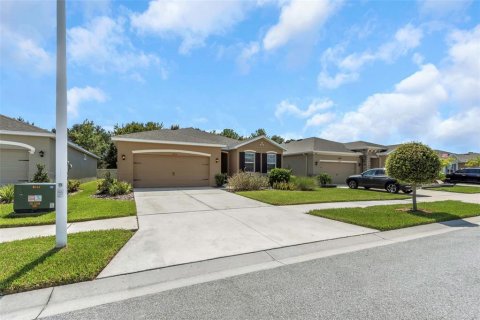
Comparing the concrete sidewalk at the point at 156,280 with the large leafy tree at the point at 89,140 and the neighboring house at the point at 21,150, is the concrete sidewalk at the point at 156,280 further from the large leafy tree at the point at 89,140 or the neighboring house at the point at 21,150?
the large leafy tree at the point at 89,140

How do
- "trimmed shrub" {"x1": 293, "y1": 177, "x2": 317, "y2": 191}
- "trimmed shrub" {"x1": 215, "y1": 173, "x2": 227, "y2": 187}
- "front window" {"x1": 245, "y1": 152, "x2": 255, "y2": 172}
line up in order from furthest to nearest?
"front window" {"x1": 245, "y1": 152, "x2": 255, "y2": 172} < "trimmed shrub" {"x1": 215, "y1": 173, "x2": 227, "y2": 187} < "trimmed shrub" {"x1": 293, "y1": 177, "x2": 317, "y2": 191}

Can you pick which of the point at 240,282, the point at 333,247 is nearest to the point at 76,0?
the point at 240,282

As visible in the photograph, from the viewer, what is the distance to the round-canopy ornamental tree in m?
9.23

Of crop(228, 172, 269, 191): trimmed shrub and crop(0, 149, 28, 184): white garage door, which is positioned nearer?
crop(0, 149, 28, 184): white garage door

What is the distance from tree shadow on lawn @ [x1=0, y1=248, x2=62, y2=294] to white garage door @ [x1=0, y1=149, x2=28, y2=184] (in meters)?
12.2

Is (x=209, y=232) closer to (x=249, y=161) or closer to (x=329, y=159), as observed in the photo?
(x=249, y=161)

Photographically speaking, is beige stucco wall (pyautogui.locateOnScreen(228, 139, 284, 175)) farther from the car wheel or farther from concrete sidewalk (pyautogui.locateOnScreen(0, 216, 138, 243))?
concrete sidewalk (pyautogui.locateOnScreen(0, 216, 138, 243))

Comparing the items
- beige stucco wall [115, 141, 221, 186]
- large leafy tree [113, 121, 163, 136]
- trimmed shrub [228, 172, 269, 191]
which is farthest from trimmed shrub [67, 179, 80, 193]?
large leafy tree [113, 121, 163, 136]

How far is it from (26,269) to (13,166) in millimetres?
13087

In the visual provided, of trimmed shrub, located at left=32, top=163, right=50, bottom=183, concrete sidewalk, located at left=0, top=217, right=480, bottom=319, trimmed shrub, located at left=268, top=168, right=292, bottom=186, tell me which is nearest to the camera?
concrete sidewalk, located at left=0, top=217, right=480, bottom=319

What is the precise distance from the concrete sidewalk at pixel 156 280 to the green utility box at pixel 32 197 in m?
6.08

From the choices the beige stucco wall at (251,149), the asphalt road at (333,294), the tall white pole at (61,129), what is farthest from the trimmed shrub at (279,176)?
the tall white pole at (61,129)

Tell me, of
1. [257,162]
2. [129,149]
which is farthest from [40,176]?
[257,162]

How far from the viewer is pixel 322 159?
963 inches
